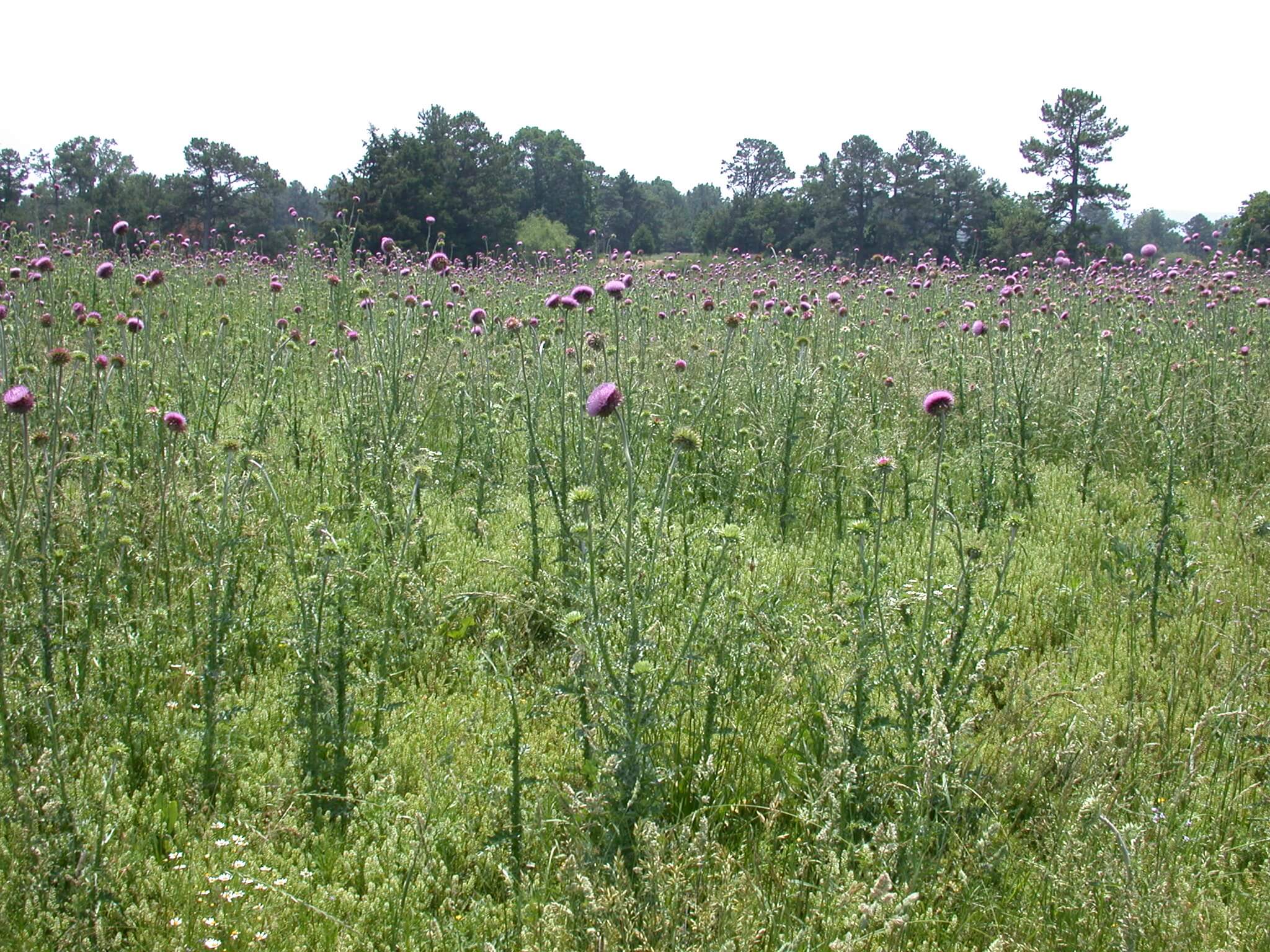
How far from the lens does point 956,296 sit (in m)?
11.1

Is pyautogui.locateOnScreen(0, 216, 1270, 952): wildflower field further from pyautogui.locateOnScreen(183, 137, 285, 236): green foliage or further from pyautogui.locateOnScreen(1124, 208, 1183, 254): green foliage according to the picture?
pyautogui.locateOnScreen(1124, 208, 1183, 254): green foliage

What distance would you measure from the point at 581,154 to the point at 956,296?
6577 centimetres

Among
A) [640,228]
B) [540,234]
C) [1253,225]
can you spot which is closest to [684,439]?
[1253,225]

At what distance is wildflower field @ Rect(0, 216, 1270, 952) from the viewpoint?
6.36 feet

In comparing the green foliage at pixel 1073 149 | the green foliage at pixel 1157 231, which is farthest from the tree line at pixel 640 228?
the green foliage at pixel 1157 231

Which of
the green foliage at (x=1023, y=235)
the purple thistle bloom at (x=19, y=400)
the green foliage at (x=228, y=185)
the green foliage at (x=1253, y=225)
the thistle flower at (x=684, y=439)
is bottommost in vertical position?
the thistle flower at (x=684, y=439)

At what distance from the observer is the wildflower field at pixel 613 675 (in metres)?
1.94

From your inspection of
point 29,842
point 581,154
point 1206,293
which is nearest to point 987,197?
point 581,154

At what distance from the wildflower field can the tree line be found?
610 inches

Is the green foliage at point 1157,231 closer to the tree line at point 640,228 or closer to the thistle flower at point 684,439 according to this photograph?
the tree line at point 640,228

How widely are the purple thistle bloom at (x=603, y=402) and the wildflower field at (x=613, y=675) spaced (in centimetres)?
2

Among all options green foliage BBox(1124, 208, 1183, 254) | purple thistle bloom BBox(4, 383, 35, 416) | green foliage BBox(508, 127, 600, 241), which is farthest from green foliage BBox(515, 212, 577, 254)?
green foliage BBox(1124, 208, 1183, 254)

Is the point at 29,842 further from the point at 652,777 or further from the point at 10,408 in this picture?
the point at 652,777

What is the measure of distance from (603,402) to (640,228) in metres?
48.4
